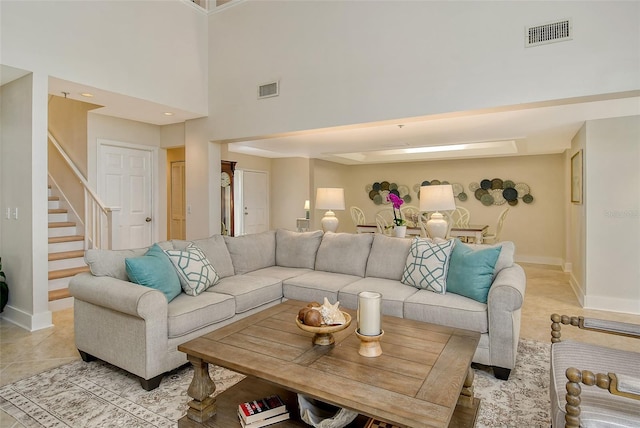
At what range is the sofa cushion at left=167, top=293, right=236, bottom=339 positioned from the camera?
2.42m

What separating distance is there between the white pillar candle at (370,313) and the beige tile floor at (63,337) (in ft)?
6.51

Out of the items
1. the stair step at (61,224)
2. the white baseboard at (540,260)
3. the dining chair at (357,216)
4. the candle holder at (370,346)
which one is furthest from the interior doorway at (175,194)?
the white baseboard at (540,260)

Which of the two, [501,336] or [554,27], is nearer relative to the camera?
[501,336]

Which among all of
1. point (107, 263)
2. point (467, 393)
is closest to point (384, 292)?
point (467, 393)

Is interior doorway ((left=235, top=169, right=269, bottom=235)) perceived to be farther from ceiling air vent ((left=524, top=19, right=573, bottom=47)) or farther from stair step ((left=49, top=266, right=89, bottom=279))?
ceiling air vent ((left=524, top=19, right=573, bottom=47))

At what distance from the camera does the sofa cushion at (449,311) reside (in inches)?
98.0

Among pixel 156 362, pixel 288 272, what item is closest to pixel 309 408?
pixel 156 362

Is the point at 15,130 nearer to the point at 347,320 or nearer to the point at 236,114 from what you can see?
the point at 236,114

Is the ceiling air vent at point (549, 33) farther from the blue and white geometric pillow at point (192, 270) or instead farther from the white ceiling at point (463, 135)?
the blue and white geometric pillow at point (192, 270)

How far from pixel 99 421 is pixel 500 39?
4.18m

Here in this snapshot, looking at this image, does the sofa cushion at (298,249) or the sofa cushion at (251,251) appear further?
the sofa cushion at (298,249)

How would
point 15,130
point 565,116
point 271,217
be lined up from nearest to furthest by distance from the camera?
point 15,130
point 565,116
point 271,217

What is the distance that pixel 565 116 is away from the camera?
4.13 m

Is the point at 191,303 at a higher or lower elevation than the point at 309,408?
higher
